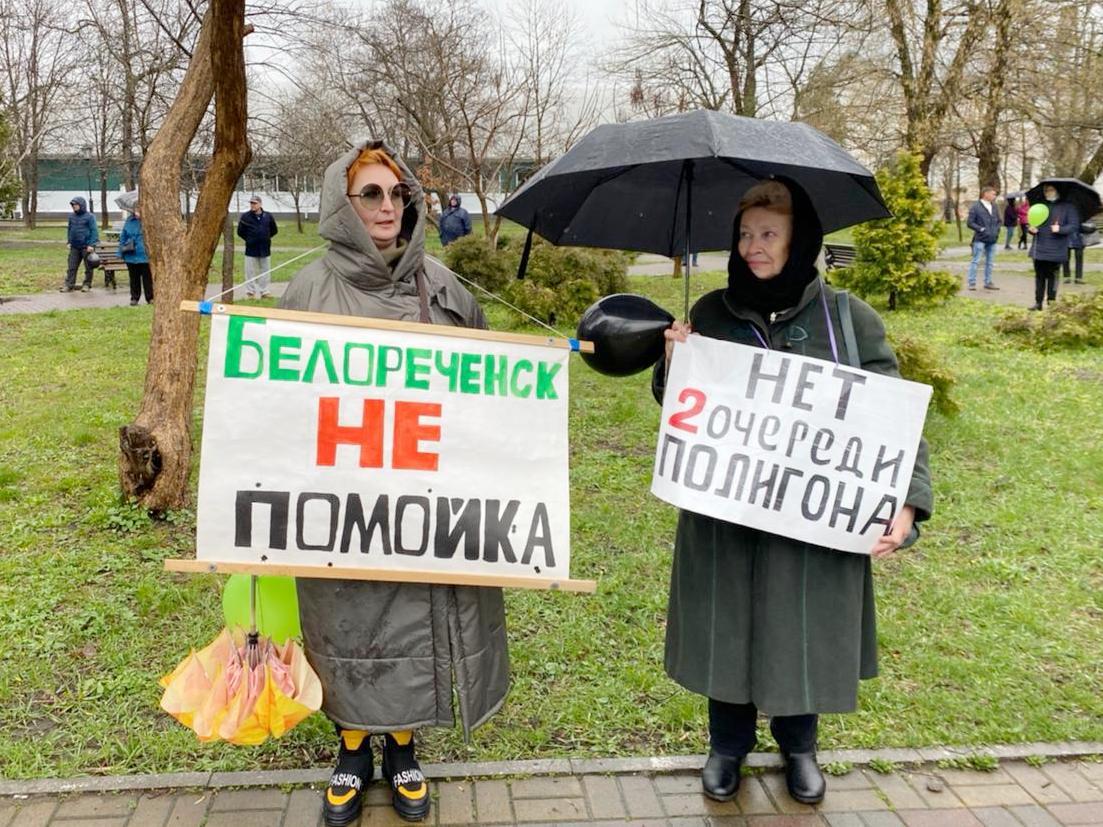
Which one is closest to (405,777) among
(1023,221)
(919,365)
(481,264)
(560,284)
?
(919,365)

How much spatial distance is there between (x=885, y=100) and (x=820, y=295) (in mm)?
22885

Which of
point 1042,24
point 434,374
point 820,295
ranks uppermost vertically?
point 1042,24

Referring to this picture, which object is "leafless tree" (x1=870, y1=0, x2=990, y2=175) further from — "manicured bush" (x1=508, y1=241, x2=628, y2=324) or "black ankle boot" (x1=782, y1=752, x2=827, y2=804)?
"black ankle boot" (x1=782, y1=752, x2=827, y2=804)

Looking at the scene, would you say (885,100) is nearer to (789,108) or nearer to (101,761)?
(789,108)

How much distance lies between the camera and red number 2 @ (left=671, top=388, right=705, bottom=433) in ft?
9.43

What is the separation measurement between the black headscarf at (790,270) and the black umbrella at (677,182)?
0.44ft

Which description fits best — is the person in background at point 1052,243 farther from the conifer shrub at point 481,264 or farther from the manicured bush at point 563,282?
the conifer shrub at point 481,264

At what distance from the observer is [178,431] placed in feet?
18.1

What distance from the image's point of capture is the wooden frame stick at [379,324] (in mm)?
2678

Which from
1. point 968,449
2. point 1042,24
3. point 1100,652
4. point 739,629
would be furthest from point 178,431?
point 1042,24

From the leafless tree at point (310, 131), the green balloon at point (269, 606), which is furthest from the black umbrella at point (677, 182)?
the leafless tree at point (310, 131)

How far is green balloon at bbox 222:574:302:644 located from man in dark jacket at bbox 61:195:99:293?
54.2 feet

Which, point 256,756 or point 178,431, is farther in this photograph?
point 178,431

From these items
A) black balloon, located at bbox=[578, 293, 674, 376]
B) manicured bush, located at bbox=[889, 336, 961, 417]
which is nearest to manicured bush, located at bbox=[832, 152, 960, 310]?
manicured bush, located at bbox=[889, 336, 961, 417]
